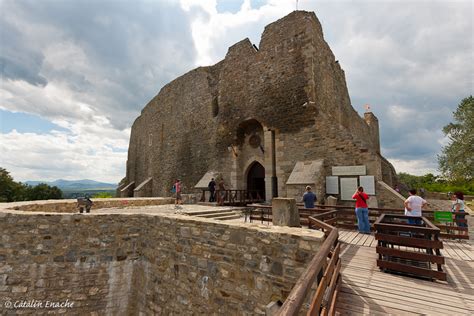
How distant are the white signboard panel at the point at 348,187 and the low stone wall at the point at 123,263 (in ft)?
20.4

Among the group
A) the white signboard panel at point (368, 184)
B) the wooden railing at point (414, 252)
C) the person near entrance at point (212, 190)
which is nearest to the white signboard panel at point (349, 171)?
the white signboard panel at point (368, 184)

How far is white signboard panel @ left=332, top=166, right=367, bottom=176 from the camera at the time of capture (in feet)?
29.6

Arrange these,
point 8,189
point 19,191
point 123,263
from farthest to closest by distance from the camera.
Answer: point 19,191 < point 8,189 < point 123,263

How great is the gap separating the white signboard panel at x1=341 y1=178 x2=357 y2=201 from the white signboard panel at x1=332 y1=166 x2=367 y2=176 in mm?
233

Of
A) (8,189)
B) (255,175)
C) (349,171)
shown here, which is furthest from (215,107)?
(8,189)

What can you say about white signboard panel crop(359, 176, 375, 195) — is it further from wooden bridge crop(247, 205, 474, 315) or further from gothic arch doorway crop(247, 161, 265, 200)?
gothic arch doorway crop(247, 161, 265, 200)

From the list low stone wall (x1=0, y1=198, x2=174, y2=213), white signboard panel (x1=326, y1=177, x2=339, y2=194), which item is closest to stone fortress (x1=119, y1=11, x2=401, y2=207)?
white signboard panel (x1=326, y1=177, x2=339, y2=194)

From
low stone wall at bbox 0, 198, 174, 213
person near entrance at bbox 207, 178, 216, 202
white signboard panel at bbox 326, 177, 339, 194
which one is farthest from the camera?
person near entrance at bbox 207, 178, 216, 202

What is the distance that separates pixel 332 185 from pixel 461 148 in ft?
55.2

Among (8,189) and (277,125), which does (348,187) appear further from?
(8,189)

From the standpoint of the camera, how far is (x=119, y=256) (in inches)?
239

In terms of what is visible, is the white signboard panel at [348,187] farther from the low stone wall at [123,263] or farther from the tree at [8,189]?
the tree at [8,189]

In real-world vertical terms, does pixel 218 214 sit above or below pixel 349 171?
below

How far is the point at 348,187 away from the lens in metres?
9.25
